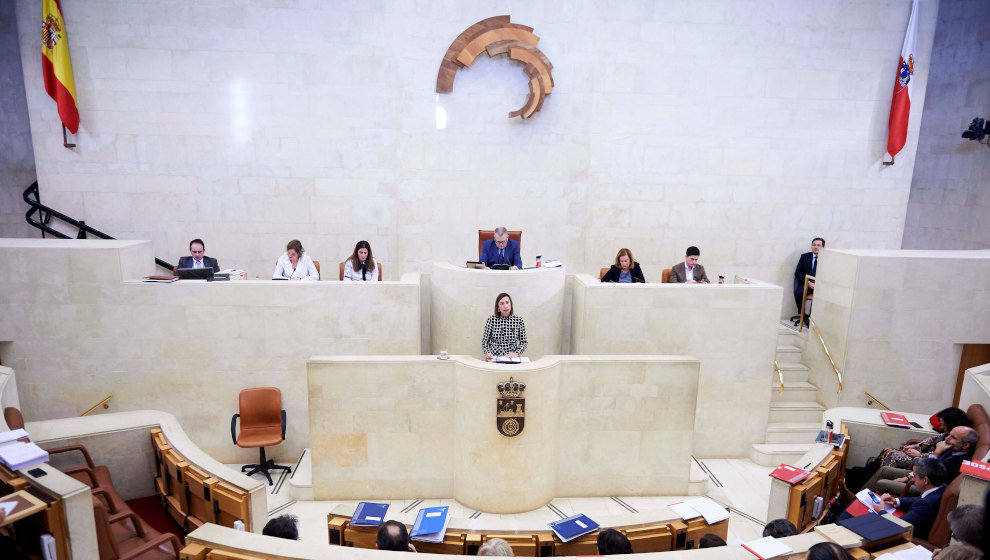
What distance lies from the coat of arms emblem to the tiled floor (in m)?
0.96

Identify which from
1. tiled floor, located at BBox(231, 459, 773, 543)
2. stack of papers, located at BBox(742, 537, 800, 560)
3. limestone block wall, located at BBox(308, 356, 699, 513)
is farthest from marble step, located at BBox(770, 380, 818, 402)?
stack of papers, located at BBox(742, 537, 800, 560)

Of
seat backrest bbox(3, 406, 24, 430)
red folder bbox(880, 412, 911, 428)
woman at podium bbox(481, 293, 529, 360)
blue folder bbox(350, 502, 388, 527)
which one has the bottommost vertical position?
blue folder bbox(350, 502, 388, 527)

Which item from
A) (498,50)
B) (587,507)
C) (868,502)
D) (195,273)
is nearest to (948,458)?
(868,502)

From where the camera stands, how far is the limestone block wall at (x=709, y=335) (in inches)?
292

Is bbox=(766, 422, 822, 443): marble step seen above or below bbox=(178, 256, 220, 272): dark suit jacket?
below

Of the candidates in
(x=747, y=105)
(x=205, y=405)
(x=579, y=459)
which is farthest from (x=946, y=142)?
(x=205, y=405)

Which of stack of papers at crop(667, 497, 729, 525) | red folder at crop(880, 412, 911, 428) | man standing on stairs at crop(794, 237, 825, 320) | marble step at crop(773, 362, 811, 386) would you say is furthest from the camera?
man standing on stairs at crop(794, 237, 825, 320)

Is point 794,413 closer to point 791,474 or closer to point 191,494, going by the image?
point 791,474

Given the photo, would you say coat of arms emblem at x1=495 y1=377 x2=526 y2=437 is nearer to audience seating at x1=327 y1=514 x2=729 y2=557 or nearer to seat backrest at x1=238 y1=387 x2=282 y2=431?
audience seating at x1=327 y1=514 x2=729 y2=557

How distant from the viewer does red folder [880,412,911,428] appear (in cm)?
614

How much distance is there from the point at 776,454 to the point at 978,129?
7.14 metres

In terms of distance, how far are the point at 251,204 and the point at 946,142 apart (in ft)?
42.0

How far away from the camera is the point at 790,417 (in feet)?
26.2

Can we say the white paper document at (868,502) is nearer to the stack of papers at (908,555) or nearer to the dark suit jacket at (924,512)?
the dark suit jacket at (924,512)
